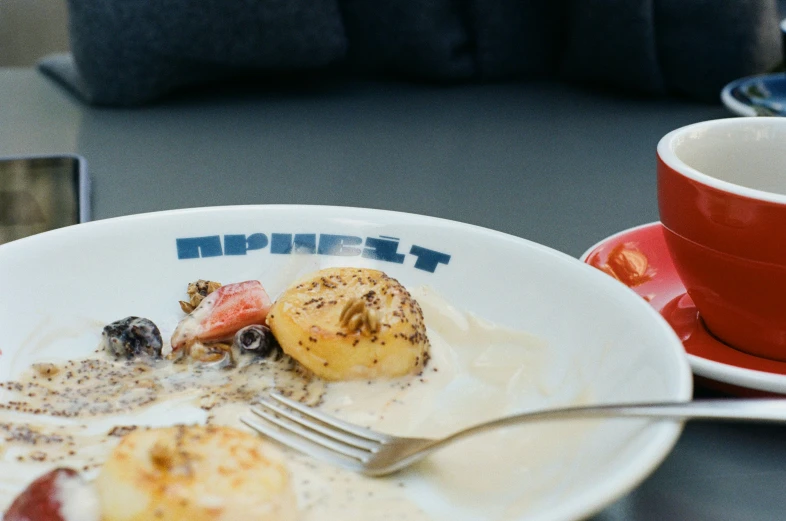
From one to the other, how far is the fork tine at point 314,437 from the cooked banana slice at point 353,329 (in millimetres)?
73

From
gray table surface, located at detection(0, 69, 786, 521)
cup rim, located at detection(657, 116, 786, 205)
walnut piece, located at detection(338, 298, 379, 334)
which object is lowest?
gray table surface, located at detection(0, 69, 786, 521)

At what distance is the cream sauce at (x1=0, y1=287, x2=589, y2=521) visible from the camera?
1.66 ft

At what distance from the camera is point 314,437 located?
55 centimetres

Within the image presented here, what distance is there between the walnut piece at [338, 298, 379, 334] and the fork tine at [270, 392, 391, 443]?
0.08 m

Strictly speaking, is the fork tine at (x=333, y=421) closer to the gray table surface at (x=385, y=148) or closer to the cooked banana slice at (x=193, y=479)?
the cooked banana slice at (x=193, y=479)

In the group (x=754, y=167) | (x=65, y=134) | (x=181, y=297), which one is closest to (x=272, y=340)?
(x=181, y=297)

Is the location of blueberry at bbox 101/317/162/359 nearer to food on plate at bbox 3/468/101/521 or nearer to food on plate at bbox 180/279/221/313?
food on plate at bbox 180/279/221/313

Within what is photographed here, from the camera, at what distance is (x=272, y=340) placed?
0.68 m

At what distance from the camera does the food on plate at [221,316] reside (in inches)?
27.1

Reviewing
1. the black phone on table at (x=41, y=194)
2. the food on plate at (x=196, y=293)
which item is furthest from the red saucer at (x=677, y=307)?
the black phone on table at (x=41, y=194)

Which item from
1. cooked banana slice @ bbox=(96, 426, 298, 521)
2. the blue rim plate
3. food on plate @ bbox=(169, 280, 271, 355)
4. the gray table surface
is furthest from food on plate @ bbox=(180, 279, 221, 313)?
the blue rim plate

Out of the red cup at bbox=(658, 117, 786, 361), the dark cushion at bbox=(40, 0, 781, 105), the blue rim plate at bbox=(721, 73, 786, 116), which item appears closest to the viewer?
the red cup at bbox=(658, 117, 786, 361)

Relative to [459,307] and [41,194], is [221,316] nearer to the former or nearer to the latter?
[459,307]

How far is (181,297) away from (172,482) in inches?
12.5
